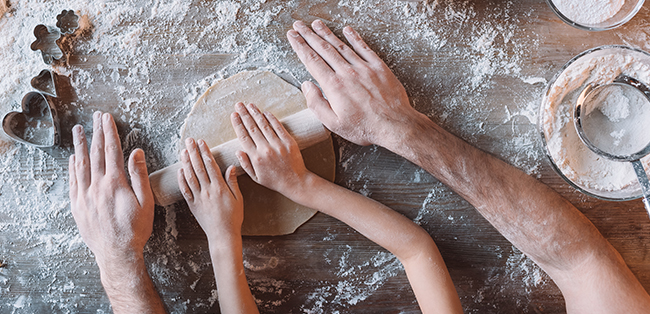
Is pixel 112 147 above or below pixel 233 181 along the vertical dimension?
above

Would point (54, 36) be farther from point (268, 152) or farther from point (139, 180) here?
point (268, 152)

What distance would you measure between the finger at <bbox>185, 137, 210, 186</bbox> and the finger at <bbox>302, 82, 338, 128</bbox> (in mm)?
362

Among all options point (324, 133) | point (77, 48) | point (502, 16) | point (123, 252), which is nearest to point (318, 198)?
point (324, 133)

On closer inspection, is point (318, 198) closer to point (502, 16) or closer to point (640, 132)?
point (502, 16)

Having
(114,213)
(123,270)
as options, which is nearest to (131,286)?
(123,270)

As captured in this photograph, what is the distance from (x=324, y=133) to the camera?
41.2 inches

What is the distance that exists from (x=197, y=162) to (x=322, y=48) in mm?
514

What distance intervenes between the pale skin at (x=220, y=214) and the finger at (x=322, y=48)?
0.44 metres

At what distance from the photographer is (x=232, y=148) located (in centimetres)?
105

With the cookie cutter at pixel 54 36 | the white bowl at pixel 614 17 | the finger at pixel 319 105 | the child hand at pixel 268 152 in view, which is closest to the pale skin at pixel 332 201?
the child hand at pixel 268 152

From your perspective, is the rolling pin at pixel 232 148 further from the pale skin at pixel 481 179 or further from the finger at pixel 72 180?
the finger at pixel 72 180

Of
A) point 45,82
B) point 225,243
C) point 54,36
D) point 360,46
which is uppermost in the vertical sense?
point 54,36

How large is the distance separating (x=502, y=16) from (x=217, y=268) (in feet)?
3.96

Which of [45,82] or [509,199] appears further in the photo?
[45,82]
